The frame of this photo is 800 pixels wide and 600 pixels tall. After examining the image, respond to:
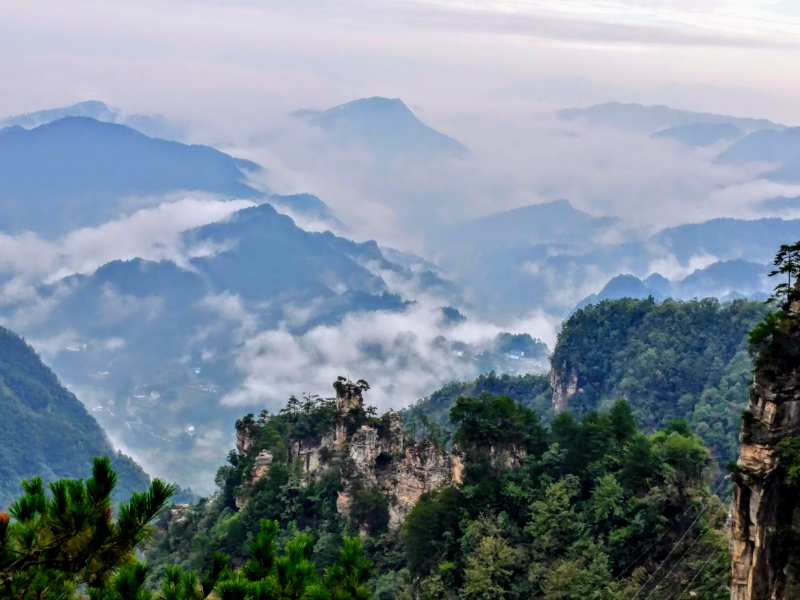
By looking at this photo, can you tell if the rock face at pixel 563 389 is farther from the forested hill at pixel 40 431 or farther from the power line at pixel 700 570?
the power line at pixel 700 570

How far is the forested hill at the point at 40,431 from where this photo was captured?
79.6 m

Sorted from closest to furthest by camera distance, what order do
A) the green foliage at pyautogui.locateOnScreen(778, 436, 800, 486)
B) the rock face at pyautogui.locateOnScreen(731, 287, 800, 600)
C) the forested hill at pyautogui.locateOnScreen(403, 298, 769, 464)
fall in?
1. the green foliage at pyautogui.locateOnScreen(778, 436, 800, 486)
2. the rock face at pyautogui.locateOnScreen(731, 287, 800, 600)
3. the forested hill at pyautogui.locateOnScreen(403, 298, 769, 464)

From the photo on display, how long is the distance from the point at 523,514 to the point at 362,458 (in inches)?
307

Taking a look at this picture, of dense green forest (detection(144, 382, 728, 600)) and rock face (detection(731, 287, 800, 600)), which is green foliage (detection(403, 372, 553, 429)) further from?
rock face (detection(731, 287, 800, 600))

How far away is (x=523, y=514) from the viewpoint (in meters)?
28.0

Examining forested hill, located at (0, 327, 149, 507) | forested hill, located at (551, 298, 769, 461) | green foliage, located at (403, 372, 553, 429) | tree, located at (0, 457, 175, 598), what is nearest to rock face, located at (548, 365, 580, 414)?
forested hill, located at (551, 298, 769, 461)

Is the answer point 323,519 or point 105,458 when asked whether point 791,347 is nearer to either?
point 105,458

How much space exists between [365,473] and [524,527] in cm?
793

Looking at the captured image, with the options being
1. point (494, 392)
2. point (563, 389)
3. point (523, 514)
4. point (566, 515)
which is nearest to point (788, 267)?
point (566, 515)

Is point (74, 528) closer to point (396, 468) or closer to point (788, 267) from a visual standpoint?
point (788, 267)

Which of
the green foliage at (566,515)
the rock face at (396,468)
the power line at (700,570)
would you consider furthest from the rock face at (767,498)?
the rock face at (396,468)

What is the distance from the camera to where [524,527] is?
27.3 meters

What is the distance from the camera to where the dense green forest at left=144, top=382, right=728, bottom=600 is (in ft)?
79.1

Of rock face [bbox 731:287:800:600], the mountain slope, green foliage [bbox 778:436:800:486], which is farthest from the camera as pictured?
the mountain slope
